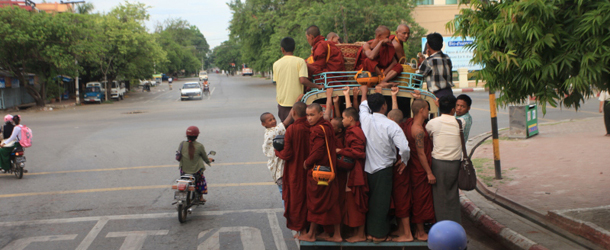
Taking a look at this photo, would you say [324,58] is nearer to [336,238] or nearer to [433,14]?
[336,238]

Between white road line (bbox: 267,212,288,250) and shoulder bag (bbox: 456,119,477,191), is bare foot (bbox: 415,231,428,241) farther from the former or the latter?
white road line (bbox: 267,212,288,250)

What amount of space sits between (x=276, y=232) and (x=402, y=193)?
208 centimetres

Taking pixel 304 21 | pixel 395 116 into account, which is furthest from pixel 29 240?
pixel 304 21

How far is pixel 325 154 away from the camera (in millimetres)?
4980

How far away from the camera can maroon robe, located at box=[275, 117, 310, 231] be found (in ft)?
16.8

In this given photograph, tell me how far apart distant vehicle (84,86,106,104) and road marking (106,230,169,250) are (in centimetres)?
3500

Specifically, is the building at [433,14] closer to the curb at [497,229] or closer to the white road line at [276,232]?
the curb at [497,229]

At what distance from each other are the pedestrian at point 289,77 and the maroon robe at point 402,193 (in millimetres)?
1793

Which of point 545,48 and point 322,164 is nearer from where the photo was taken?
point 545,48

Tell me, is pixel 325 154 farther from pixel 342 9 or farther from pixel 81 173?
pixel 342 9

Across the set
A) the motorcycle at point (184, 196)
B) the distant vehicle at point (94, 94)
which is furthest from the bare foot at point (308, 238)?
the distant vehicle at point (94, 94)

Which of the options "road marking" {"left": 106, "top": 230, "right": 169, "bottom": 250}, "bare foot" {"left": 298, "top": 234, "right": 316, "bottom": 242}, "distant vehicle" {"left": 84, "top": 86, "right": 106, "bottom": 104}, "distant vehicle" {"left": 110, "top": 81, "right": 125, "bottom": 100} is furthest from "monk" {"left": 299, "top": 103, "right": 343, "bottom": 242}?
"distant vehicle" {"left": 110, "top": 81, "right": 125, "bottom": 100}

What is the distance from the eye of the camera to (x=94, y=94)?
3856 centimetres

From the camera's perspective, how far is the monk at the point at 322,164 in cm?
494
